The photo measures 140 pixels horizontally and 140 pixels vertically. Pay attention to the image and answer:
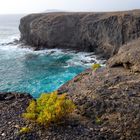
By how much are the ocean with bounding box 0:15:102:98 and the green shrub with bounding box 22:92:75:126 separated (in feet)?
47.7

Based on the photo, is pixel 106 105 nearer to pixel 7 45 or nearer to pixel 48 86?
pixel 48 86

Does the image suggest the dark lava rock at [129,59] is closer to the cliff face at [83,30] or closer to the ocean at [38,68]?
the ocean at [38,68]

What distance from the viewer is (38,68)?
43.4m

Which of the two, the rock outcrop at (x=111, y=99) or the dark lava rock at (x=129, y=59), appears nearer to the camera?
the rock outcrop at (x=111, y=99)

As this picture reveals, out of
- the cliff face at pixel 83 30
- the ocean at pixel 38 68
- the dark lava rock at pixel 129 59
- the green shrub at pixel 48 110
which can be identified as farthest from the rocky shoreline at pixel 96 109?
the cliff face at pixel 83 30

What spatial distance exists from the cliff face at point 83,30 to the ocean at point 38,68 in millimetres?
2784

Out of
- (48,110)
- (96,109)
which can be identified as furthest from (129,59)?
(48,110)

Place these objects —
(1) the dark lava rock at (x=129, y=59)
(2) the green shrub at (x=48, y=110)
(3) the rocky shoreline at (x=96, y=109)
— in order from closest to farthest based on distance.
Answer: (3) the rocky shoreline at (x=96, y=109), (2) the green shrub at (x=48, y=110), (1) the dark lava rock at (x=129, y=59)

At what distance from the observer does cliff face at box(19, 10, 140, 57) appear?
155 feet

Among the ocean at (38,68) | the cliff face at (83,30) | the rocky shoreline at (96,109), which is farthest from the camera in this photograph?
the cliff face at (83,30)

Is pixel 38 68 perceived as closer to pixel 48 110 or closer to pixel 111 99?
pixel 111 99

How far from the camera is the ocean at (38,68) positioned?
33.2 meters

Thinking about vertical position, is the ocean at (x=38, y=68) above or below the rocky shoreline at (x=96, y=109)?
below

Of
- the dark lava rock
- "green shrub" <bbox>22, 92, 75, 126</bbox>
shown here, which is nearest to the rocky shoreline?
the dark lava rock
